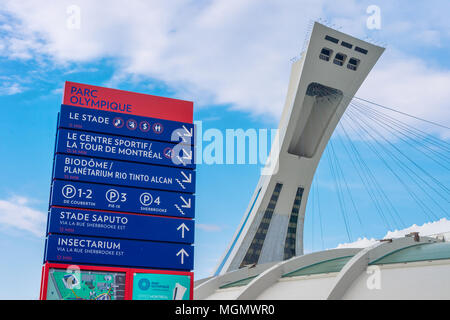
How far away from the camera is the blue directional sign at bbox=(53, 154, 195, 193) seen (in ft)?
84.0

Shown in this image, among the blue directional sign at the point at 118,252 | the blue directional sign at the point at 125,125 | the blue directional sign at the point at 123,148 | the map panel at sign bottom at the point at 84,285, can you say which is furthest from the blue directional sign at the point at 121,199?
the map panel at sign bottom at the point at 84,285

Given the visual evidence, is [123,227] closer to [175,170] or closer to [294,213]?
[175,170]

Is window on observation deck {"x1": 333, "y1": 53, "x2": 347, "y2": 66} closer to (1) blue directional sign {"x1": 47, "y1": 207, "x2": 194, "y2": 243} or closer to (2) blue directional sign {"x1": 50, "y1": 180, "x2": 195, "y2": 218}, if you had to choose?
(2) blue directional sign {"x1": 50, "y1": 180, "x2": 195, "y2": 218}

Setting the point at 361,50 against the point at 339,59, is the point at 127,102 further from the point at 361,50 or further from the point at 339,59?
Result: the point at 361,50

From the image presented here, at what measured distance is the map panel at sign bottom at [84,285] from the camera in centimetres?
2355

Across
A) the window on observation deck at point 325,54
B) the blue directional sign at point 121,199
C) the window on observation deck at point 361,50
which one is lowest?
the blue directional sign at point 121,199

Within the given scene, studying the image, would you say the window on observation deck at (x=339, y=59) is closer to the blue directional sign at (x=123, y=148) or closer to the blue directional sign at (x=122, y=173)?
the blue directional sign at (x=123, y=148)

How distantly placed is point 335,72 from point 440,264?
37842 mm

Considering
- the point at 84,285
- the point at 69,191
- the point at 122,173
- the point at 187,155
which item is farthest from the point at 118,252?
the point at 187,155

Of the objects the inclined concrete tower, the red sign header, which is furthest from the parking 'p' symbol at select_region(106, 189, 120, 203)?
the inclined concrete tower

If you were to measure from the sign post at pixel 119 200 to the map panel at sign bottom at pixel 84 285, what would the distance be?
1.7 inches

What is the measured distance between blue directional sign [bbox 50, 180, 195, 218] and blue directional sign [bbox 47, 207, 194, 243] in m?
0.31
